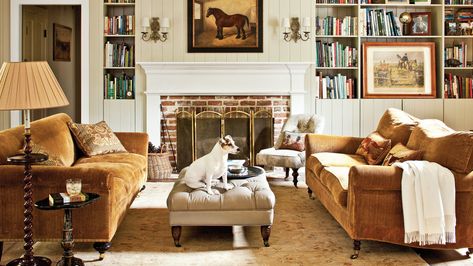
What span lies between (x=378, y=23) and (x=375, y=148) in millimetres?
2709

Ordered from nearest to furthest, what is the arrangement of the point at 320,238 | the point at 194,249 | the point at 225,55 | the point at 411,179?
the point at 411,179 < the point at 194,249 < the point at 320,238 < the point at 225,55

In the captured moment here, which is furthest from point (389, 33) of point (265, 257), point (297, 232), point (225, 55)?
point (265, 257)

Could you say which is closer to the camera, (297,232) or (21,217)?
(21,217)

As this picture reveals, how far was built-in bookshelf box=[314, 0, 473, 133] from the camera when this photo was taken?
289 inches

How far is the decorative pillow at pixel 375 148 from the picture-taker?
505 centimetres

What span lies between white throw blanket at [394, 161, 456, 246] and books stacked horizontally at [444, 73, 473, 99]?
13.1 feet

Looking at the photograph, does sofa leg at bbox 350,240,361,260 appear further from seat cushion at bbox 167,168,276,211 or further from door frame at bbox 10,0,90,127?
door frame at bbox 10,0,90,127

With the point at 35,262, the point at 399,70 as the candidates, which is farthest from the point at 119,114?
the point at 35,262

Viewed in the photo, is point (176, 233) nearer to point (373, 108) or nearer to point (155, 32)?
point (155, 32)

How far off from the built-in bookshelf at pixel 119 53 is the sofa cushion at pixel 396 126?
331cm

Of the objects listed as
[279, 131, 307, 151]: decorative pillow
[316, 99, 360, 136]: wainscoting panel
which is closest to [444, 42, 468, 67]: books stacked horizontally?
[316, 99, 360, 136]: wainscoting panel

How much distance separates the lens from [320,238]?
14.3ft

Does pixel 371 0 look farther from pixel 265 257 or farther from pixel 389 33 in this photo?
pixel 265 257

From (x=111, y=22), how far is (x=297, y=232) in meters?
4.07
